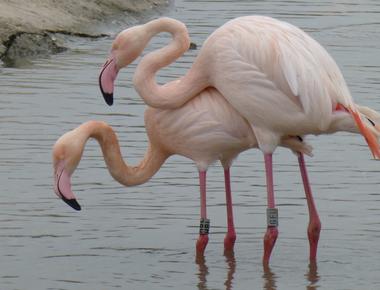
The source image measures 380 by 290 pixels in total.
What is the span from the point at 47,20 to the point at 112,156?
686 centimetres

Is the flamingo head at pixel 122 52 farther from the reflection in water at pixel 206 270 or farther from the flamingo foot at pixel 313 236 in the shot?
the flamingo foot at pixel 313 236

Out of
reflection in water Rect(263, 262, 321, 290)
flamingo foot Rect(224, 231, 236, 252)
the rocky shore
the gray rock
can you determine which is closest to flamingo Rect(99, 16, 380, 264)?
reflection in water Rect(263, 262, 321, 290)

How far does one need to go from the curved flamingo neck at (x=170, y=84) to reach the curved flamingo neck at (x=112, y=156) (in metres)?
0.34

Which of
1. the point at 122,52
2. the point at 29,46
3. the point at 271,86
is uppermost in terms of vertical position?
the point at 29,46

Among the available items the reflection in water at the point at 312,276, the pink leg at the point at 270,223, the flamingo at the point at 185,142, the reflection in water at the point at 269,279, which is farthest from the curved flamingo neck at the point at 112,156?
the reflection in water at the point at 312,276

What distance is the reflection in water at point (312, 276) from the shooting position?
8.15m

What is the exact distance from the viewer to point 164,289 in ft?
26.4

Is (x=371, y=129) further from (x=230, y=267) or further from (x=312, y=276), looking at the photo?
(x=230, y=267)

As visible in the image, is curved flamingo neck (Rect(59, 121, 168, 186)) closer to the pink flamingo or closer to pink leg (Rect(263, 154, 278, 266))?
the pink flamingo

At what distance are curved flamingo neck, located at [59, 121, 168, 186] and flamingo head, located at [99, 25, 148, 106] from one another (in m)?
0.21

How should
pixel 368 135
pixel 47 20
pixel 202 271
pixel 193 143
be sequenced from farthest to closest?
pixel 47 20 → pixel 193 143 → pixel 202 271 → pixel 368 135

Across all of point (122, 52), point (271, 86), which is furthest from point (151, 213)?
point (271, 86)

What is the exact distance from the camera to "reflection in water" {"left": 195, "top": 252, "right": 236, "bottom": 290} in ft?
26.9

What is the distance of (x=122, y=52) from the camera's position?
28.5 feet
